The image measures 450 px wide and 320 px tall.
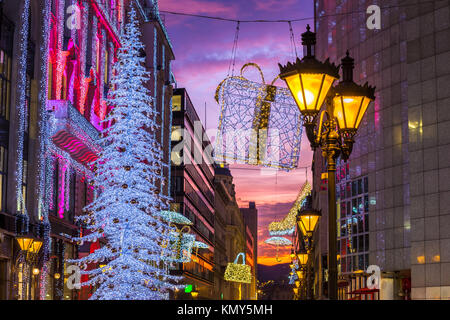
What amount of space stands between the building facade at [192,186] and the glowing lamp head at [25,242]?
55.7 metres

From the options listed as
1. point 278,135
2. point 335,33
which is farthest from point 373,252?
point 278,135

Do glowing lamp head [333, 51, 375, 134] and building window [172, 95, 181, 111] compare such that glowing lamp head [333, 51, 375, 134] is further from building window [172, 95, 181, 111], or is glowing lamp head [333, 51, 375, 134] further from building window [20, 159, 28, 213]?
building window [172, 95, 181, 111]

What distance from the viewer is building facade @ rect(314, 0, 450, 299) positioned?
37.7 m

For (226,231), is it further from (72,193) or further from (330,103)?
(330,103)

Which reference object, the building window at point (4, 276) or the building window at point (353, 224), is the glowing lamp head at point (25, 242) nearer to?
the building window at point (4, 276)

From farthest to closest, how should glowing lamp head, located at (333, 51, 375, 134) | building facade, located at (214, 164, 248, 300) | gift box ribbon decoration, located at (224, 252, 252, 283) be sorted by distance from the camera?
building facade, located at (214, 164, 248, 300), gift box ribbon decoration, located at (224, 252, 252, 283), glowing lamp head, located at (333, 51, 375, 134)

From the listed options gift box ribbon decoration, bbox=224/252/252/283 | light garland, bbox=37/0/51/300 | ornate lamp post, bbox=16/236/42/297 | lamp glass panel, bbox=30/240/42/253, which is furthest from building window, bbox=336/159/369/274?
gift box ribbon decoration, bbox=224/252/252/283

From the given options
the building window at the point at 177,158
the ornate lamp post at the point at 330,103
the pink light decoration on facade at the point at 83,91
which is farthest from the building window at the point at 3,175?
the building window at the point at 177,158

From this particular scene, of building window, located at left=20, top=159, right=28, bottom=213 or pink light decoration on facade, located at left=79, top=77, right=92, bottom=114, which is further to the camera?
pink light decoration on facade, located at left=79, top=77, right=92, bottom=114

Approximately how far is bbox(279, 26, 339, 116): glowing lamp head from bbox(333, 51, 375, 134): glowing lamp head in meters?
0.71

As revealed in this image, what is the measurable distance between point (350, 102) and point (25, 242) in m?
22.2
